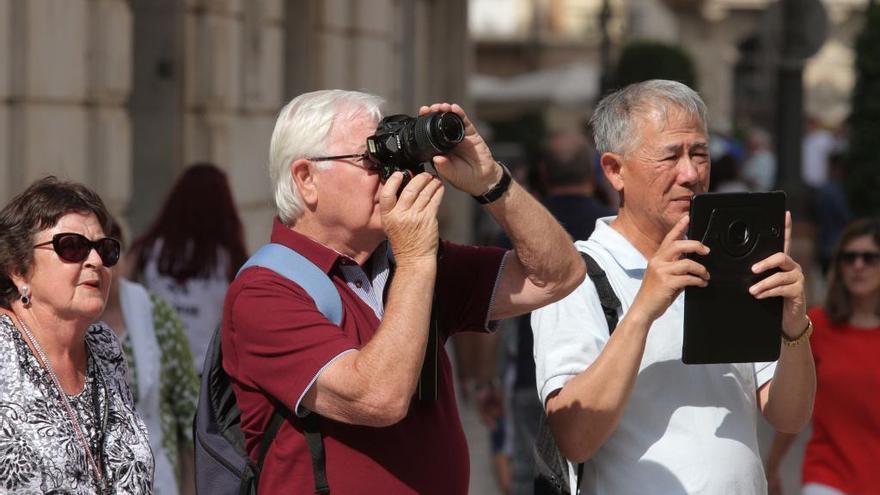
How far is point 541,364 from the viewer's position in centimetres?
389

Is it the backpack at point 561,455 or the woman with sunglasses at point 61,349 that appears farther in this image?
the backpack at point 561,455

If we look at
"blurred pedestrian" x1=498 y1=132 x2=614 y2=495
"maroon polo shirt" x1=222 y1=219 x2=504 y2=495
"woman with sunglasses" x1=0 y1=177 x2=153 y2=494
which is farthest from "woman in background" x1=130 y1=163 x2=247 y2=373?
"maroon polo shirt" x1=222 y1=219 x2=504 y2=495

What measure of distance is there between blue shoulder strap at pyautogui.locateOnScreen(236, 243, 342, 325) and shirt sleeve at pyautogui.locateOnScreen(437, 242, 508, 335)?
0.37 meters

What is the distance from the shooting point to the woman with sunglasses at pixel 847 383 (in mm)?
5812

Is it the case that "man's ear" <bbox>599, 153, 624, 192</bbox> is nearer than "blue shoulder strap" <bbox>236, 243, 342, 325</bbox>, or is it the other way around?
"blue shoulder strap" <bbox>236, 243, 342, 325</bbox>

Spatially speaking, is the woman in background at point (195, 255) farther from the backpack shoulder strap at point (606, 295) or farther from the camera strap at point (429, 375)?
the camera strap at point (429, 375)

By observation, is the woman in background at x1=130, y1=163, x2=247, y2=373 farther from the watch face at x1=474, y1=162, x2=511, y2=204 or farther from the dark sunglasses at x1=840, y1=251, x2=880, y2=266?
the watch face at x1=474, y1=162, x2=511, y2=204

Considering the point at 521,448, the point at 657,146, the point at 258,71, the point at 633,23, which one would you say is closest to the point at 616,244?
the point at 657,146

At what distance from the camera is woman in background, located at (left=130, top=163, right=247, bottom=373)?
680 centimetres

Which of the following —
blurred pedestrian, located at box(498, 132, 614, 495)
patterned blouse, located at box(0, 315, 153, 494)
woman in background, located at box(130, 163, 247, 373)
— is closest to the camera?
patterned blouse, located at box(0, 315, 153, 494)

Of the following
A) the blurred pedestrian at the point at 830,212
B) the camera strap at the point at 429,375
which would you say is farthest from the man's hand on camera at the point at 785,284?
the blurred pedestrian at the point at 830,212

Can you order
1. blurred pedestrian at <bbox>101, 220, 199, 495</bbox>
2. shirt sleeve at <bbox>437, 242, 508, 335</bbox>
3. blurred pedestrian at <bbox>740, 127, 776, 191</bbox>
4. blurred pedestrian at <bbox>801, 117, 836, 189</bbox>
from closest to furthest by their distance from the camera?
1. shirt sleeve at <bbox>437, 242, 508, 335</bbox>
2. blurred pedestrian at <bbox>101, 220, 199, 495</bbox>
3. blurred pedestrian at <bbox>740, 127, 776, 191</bbox>
4. blurred pedestrian at <bbox>801, 117, 836, 189</bbox>

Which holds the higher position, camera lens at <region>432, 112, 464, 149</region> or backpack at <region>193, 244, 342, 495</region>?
camera lens at <region>432, 112, 464, 149</region>

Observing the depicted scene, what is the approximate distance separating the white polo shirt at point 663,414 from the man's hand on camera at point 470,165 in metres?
0.50
